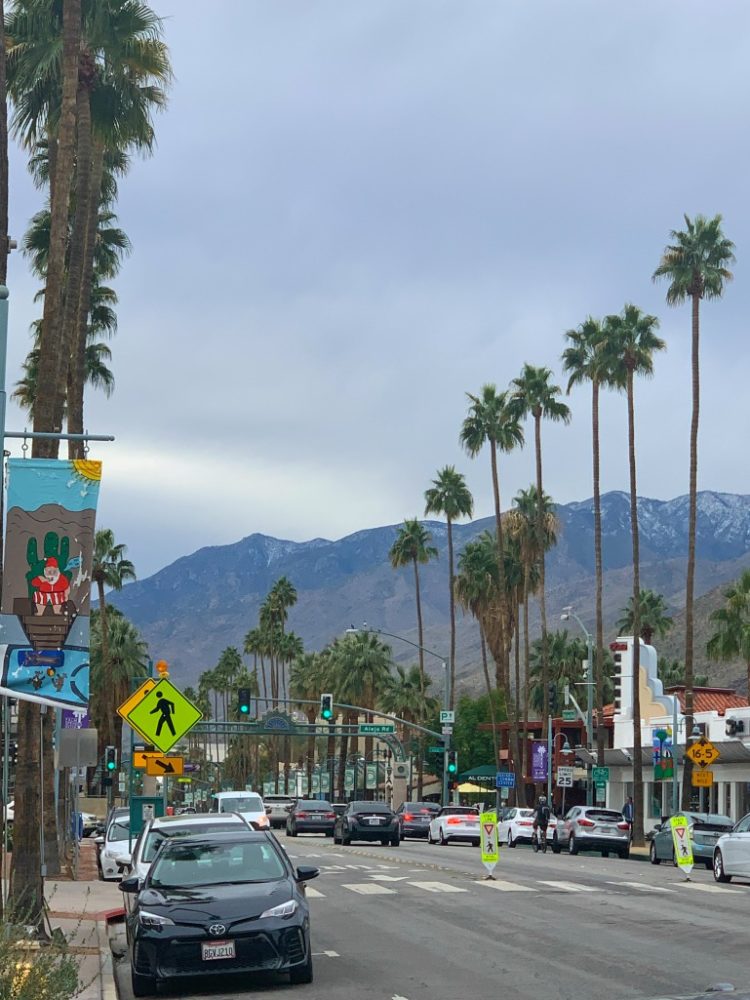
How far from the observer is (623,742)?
246ft

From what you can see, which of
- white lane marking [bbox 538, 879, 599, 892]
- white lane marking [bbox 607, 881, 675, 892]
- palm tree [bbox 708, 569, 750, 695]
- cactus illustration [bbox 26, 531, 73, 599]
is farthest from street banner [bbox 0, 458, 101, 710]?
palm tree [bbox 708, 569, 750, 695]

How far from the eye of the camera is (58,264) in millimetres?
22453

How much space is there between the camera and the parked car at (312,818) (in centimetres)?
6075

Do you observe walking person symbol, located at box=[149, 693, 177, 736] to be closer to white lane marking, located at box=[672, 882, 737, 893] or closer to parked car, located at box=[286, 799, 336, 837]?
white lane marking, located at box=[672, 882, 737, 893]

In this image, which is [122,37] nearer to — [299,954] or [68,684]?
[68,684]

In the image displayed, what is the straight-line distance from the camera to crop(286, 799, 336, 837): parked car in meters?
60.8

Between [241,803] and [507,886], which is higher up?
[507,886]

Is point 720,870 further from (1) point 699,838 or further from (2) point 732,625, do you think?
(2) point 732,625

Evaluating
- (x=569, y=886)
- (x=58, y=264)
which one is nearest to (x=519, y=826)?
(x=569, y=886)

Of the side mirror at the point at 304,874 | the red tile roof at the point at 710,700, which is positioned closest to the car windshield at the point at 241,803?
the red tile roof at the point at 710,700

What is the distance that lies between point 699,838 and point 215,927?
1116 inches

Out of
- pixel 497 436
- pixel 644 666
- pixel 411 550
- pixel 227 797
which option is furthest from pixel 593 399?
pixel 411 550

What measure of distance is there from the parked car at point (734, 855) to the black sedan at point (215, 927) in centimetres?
1605

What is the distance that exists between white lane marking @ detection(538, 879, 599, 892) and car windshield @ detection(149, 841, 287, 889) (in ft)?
41.1
